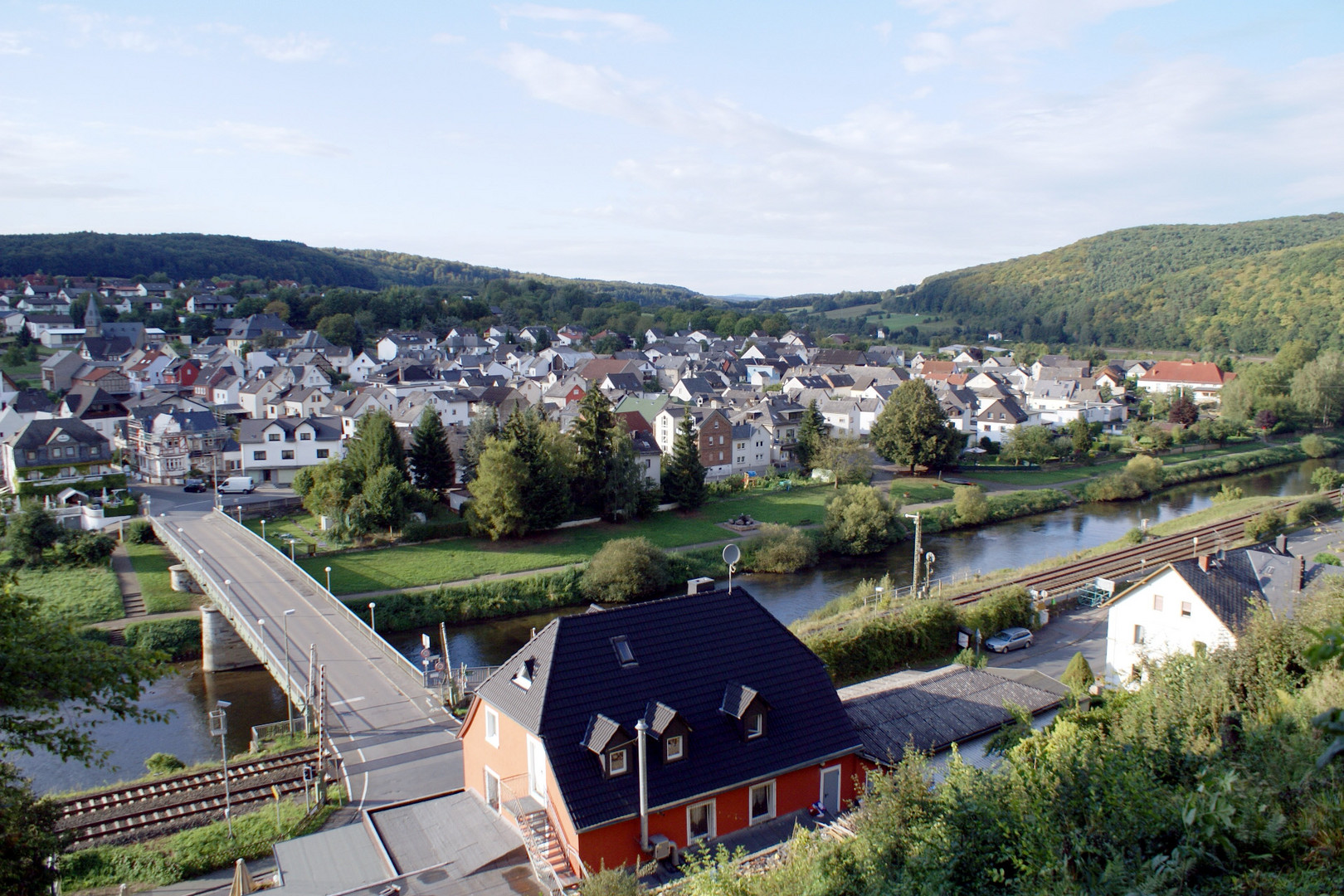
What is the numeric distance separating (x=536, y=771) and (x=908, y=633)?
37.0 ft

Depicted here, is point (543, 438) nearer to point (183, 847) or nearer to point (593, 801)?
point (183, 847)

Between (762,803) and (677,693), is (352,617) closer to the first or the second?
(677,693)

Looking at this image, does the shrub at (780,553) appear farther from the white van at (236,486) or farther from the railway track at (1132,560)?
the white van at (236,486)

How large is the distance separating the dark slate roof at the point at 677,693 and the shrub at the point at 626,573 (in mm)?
14838

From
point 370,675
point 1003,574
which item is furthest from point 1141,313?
point 370,675

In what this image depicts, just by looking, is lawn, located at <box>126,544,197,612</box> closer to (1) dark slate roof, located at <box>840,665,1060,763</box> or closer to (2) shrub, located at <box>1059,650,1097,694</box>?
(1) dark slate roof, located at <box>840,665,1060,763</box>

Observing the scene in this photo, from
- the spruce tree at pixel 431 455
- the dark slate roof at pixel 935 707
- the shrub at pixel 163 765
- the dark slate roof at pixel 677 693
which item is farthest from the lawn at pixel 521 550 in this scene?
the dark slate roof at pixel 677 693

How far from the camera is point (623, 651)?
11.4m

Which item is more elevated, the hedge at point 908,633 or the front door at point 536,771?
the front door at point 536,771

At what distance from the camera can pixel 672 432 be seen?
43.0m

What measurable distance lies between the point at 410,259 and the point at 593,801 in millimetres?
199582

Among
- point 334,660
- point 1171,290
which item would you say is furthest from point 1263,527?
point 1171,290

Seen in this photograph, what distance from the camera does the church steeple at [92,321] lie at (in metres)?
71.4

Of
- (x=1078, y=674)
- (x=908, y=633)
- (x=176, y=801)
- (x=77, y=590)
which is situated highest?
(x=1078, y=674)
